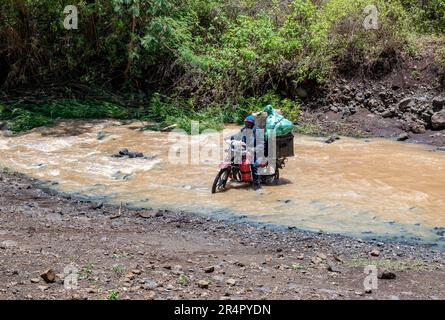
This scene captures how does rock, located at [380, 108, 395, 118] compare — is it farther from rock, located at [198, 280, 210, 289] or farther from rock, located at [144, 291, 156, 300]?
rock, located at [144, 291, 156, 300]

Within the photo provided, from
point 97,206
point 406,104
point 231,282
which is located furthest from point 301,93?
point 231,282

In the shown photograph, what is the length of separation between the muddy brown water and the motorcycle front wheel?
132 millimetres

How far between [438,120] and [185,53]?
20.7 feet

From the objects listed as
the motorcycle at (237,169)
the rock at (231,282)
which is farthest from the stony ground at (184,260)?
the motorcycle at (237,169)

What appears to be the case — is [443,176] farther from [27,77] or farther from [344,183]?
[27,77]

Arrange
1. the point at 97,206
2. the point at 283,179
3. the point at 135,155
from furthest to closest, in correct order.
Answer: the point at 135,155, the point at 283,179, the point at 97,206

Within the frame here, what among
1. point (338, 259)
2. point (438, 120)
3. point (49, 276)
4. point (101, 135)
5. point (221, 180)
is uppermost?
point (438, 120)

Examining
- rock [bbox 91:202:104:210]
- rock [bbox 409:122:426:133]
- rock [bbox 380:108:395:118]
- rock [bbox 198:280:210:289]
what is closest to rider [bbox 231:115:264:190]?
rock [bbox 91:202:104:210]

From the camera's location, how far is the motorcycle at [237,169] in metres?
9.19

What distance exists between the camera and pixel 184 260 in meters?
6.16

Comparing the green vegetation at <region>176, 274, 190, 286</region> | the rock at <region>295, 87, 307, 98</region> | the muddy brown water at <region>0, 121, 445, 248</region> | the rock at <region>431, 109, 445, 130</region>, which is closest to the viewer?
the green vegetation at <region>176, 274, 190, 286</region>

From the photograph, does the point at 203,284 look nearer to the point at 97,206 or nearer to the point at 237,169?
the point at 97,206

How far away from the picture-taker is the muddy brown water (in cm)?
817

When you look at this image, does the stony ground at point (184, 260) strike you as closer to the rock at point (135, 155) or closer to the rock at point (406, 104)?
the rock at point (135, 155)
